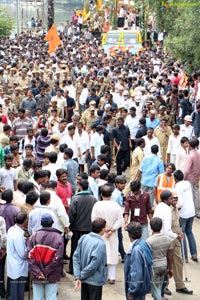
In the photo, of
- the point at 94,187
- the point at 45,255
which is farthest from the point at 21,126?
the point at 45,255

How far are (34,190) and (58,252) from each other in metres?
2.09

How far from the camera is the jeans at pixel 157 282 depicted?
35.0ft

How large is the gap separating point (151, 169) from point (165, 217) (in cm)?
336

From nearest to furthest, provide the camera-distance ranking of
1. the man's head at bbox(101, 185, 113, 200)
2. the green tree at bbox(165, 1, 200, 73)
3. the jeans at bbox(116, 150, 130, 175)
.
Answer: the man's head at bbox(101, 185, 113, 200)
the jeans at bbox(116, 150, 130, 175)
the green tree at bbox(165, 1, 200, 73)

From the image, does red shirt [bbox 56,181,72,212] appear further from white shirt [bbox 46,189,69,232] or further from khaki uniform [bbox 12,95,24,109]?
khaki uniform [bbox 12,95,24,109]

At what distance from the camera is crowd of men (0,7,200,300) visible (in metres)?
10.2

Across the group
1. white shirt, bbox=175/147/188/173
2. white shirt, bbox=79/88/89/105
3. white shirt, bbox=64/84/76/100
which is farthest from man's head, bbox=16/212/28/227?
white shirt, bbox=64/84/76/100

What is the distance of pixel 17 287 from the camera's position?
10.7 metres

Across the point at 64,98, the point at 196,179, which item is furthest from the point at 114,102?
the point at 196,179

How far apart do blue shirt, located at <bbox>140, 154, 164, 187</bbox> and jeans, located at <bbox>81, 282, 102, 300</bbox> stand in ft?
15.7

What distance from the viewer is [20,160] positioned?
14.8 meters

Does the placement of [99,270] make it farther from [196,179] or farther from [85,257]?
[196,179]

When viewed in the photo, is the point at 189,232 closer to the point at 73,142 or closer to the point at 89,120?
the point at 73,142

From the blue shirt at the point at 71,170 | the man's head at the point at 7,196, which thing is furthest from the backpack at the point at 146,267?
the blue shirt at the point at 71,170
